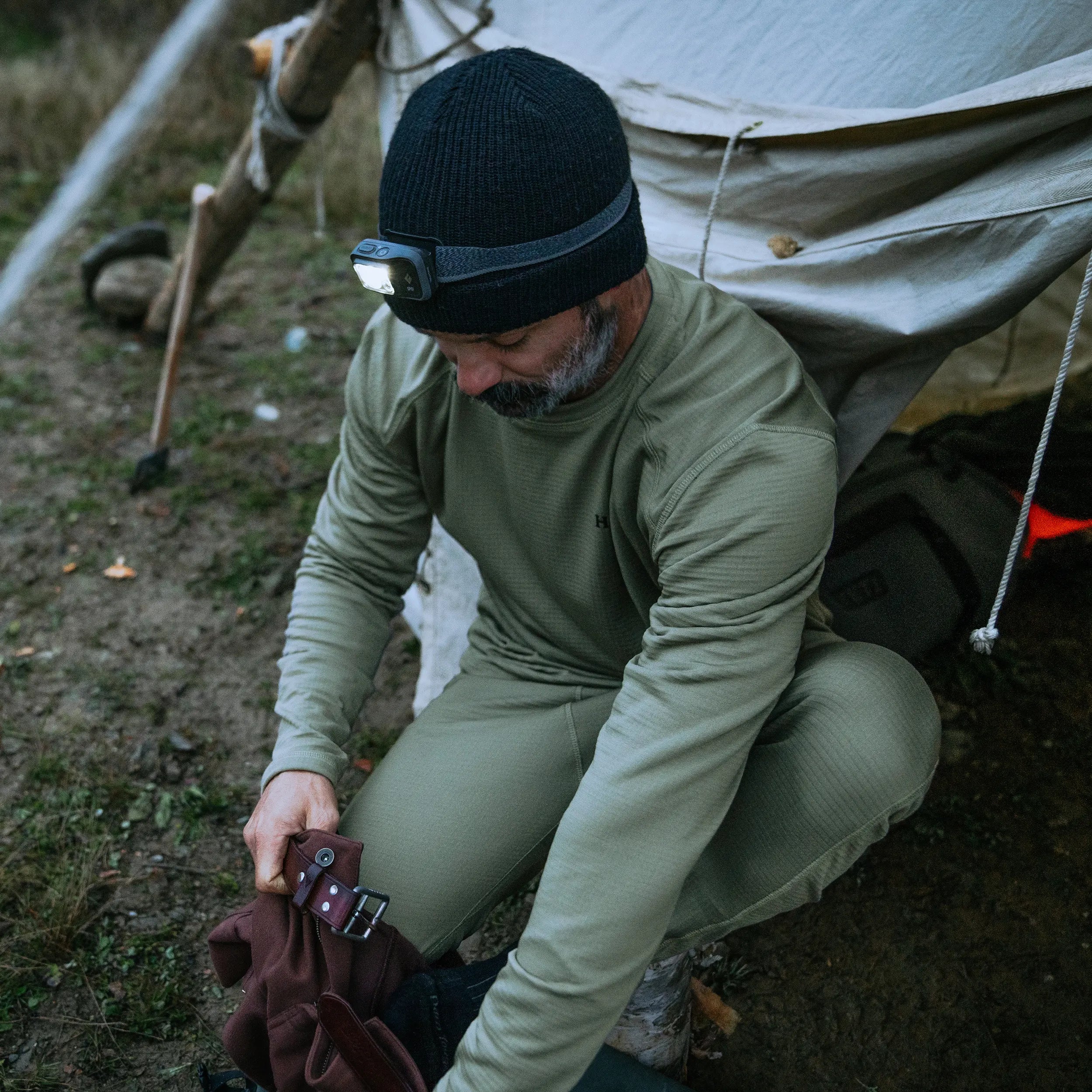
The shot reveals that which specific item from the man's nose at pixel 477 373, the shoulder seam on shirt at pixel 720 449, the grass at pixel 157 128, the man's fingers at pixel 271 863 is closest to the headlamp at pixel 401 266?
the man's nose at pixel 477 373

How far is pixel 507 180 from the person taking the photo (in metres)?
1.57

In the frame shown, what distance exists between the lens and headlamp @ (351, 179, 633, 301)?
5.28 ft

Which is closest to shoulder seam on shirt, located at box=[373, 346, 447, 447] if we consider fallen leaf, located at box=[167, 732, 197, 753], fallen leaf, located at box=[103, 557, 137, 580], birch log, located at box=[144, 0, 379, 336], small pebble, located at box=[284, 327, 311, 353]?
fallen leaf, located at box=[167, 732, 197, 753]

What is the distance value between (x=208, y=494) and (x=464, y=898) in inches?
93.9

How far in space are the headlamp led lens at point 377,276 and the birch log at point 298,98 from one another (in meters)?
1.83

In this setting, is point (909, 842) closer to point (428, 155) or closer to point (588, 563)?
point (588, 563)

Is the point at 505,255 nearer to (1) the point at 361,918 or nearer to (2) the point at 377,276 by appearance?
(2) the point at 377,276

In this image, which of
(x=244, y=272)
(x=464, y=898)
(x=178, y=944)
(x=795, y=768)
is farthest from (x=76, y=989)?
(x=244, y=272)

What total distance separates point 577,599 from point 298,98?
2.28 meters

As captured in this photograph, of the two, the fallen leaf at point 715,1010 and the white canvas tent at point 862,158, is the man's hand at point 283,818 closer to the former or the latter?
the fallen leaf at point 715,1010

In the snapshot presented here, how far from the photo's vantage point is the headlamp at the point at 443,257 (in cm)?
161

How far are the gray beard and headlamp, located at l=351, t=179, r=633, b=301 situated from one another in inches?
4.9

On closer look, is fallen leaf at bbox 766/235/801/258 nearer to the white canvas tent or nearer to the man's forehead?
the white canvas tent

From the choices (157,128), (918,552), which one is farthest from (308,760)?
(157,128)
